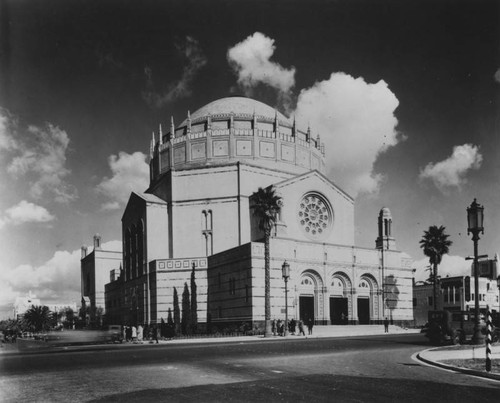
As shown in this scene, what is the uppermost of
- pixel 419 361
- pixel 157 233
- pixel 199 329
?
pixel 157 233

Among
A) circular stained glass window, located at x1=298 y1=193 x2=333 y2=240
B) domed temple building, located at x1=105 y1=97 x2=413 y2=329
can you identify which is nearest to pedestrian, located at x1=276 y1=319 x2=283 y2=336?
domed temple building, located at x1=105 y1=97 x2=413 y2=329

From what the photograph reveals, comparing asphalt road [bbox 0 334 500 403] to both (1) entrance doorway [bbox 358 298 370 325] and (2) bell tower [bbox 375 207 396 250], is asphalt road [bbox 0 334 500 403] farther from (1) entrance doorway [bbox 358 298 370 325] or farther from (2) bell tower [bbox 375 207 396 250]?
(2) bell tower [bbox 375 207 396 250]

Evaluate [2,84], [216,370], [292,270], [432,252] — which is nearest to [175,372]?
[216,370]

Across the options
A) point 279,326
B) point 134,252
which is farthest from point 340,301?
point 134,252

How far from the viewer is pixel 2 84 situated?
40.7 ft

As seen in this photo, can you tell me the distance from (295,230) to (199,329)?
13.1m

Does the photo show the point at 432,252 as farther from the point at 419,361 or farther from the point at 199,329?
the point at 419,361

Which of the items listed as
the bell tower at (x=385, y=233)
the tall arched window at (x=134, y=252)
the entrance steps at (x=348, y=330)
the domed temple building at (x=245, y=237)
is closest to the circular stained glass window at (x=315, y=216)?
the domed temple building at (x=245, y=237)

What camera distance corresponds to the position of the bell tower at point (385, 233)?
53.8 m

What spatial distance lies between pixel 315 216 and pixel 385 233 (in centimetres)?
719

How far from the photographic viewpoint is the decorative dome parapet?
57.4 meters

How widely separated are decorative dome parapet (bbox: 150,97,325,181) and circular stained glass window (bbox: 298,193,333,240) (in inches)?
201

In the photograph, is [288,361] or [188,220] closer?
[288,361]

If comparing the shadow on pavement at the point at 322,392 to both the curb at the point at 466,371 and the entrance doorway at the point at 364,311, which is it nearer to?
the curb at the point at 466,371
